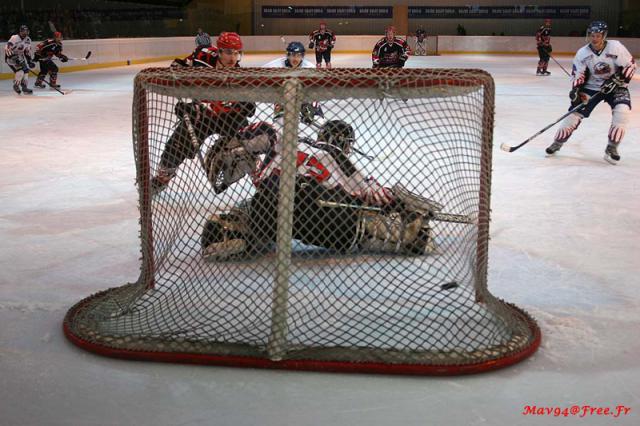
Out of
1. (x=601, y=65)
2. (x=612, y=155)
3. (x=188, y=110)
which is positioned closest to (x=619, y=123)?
(x=612, y=155)

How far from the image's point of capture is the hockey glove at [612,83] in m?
5.97

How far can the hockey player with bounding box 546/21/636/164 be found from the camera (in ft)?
19.5

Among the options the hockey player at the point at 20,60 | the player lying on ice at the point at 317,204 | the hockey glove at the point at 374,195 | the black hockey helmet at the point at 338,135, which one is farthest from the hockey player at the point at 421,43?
the black hockey helmet at the point at 338,135

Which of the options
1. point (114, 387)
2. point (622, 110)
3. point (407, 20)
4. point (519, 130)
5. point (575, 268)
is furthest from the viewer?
point (407, 20)

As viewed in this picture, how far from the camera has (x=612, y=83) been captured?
6.00 meters

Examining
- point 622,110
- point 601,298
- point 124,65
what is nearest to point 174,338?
point 601,298

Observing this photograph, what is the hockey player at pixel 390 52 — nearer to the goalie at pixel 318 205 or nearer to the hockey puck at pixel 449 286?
the goalie at pixel 318 205

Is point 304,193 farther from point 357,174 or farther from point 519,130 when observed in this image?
point 519,130

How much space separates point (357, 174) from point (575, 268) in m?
1.08

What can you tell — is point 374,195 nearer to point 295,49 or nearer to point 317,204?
point 317,204

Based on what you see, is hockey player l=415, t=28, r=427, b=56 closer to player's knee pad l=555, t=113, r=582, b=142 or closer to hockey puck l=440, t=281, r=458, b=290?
player's knee pad l=555, t=113, r=582, b=142

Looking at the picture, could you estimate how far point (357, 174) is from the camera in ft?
10.6

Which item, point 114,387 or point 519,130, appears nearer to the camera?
point 114,387

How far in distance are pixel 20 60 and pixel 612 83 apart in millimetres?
8430
